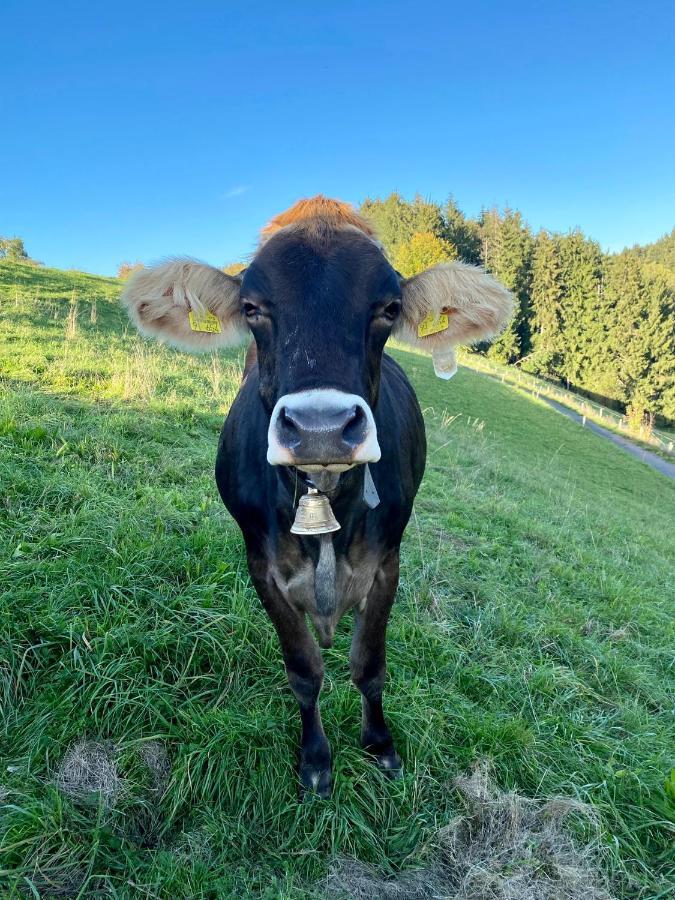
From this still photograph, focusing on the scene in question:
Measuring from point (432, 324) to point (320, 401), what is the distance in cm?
126

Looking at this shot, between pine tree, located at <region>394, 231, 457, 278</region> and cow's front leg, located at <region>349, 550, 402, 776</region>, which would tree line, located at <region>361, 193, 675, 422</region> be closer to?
pine tree, located at <region>394, 231, 457, 278</region>

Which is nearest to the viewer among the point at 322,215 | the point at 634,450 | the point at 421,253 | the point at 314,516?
the point at 314,516

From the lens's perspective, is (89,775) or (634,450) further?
(634,450)

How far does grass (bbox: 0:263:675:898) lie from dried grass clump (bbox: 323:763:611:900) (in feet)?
0.31

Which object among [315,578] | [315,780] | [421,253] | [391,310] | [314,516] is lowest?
[315,780]

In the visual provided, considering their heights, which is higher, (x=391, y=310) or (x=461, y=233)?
(x=461, y=233)

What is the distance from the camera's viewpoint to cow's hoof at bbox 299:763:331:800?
7.77ft

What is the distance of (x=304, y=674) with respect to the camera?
247 cm

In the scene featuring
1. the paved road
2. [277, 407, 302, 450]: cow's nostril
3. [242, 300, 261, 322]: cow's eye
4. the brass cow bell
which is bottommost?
the paved road

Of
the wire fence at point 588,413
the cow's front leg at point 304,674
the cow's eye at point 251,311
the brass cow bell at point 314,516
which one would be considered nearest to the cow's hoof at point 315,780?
the cow's front leg at point 304,674

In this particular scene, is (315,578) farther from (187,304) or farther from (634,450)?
(634,450)

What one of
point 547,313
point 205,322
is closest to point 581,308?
point 547,313

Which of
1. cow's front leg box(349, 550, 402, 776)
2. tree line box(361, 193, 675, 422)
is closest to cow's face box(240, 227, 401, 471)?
cow's front leg box(349, 550, 402, 776)

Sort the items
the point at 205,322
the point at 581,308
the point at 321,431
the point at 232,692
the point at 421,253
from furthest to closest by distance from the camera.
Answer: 1. the point at 581,308
2. the point at 421,253
3. the point at 232,692
4. the point at 205,322
5. the point at 321,431
